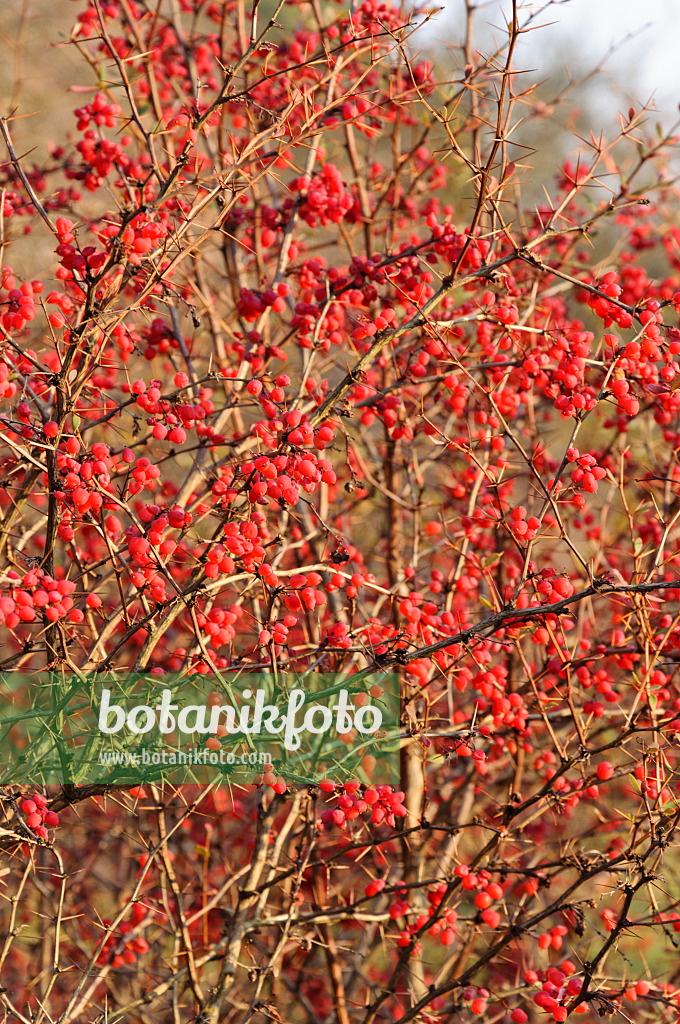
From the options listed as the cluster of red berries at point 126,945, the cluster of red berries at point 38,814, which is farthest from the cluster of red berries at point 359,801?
the cluster of red berries at point 126,945

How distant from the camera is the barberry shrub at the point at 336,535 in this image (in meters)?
2.04

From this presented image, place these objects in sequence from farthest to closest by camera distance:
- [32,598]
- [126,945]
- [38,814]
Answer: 1. [126,945]
2. [38,814]
3. [32,598]

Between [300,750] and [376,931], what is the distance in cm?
181

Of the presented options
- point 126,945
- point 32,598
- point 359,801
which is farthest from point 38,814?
point 126,945

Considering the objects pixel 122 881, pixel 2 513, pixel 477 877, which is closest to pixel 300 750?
pixel 477 877

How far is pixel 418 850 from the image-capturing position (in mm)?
3102

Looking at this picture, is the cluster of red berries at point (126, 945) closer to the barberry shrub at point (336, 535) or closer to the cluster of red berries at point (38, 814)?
the barberry shrub at point (336, 535)

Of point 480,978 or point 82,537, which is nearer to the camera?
point 82,537

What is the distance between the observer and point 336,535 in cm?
206

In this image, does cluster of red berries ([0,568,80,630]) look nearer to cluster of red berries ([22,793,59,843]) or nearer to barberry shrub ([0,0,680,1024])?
barberry shrub ([0,0,680,1024])

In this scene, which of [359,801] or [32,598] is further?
[359,801]

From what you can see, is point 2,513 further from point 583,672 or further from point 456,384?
point 583,672

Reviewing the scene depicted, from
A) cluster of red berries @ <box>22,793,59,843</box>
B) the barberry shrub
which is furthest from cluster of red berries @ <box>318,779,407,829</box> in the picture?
cluster of red berries @ <box>22,793,59,843</box>

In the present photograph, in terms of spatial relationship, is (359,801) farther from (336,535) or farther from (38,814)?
(38,814)
